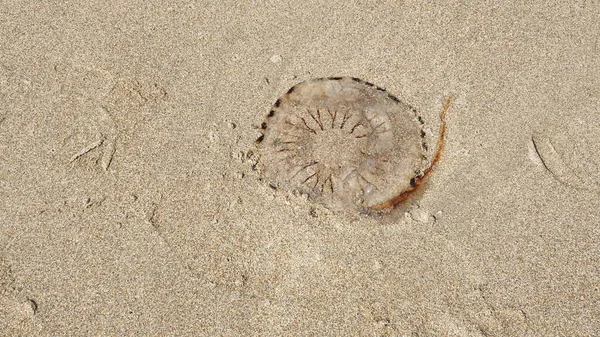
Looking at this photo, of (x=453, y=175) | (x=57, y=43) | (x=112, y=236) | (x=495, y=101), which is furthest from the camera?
(x=57, y=43)

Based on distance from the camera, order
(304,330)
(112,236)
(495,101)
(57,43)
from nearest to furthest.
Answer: (304,330), (112,236), (495,101), (57,43)

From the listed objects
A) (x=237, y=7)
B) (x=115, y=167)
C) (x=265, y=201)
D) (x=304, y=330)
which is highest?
(x=237, y=7)

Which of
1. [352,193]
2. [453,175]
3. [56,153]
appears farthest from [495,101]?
[56,153]

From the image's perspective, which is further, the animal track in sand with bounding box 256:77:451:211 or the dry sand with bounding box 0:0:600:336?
the animal track in sand with bounding box 256:77:451:211

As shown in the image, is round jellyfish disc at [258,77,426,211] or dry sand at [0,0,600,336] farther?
round jellyfish disc at [258,77,426,211]

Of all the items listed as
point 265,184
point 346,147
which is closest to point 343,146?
point 346,147

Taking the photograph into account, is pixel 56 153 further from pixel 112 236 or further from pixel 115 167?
pixel 112 236
